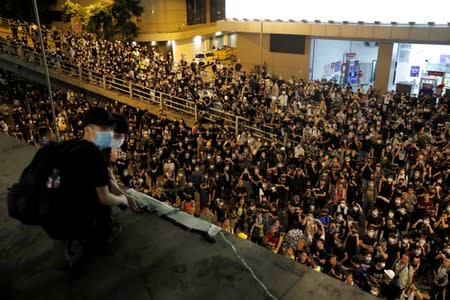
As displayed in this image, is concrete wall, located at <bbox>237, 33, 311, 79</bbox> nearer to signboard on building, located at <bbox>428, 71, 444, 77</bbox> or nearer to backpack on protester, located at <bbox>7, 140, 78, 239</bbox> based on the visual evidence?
signboard on building, located at <bbox>428, 71, 444, 77</bbox>

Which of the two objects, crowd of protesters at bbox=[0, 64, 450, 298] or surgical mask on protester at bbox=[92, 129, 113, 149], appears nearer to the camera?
surgical mask on protester at bbox=[92, 129, 113, 149]

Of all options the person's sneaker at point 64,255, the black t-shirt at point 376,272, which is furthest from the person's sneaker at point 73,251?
the black t-shirt at point 376,272

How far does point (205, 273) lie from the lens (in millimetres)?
3230

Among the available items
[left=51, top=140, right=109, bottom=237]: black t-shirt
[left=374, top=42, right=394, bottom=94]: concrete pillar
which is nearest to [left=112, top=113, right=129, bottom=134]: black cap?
[left=51, top=140, right=109, bottom=237]: black t-shirt

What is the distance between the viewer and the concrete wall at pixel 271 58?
2717 cm

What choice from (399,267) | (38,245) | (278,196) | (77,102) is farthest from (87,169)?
(77,102)

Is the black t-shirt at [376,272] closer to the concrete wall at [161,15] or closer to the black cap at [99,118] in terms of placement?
the black cap at [99,118]

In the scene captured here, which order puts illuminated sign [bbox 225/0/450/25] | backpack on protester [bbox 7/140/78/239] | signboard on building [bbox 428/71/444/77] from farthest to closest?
signboard on building [bbox 428/71/444/77] < illuminated sign [bbox 225/0/450/25] < backpack on protester [bbox 7/140/78/239]

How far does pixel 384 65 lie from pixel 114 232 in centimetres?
2358

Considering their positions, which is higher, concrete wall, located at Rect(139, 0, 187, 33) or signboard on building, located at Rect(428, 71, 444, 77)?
concrete wall, located at Rect(139, 0, 187, 33)

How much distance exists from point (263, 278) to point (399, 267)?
20.3 feet

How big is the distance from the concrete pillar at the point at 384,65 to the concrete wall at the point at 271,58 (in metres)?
4.56

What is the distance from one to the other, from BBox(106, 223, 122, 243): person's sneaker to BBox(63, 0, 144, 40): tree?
25205 mm

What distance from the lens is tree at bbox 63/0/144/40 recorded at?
85.6ft
